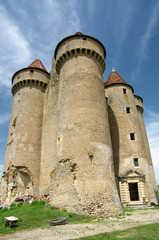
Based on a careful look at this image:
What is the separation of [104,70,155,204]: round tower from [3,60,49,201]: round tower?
24.3 ft

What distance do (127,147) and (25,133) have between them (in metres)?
9.84

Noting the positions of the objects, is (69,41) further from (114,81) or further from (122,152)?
(122,152)

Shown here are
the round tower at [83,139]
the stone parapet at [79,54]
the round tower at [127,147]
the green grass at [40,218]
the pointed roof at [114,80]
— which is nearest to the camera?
the green grass at [40,218]

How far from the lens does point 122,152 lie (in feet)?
55.2

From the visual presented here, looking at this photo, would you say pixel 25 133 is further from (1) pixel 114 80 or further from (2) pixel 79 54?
(1) pixel 114 80

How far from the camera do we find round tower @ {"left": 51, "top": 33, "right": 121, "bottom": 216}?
9977 mm

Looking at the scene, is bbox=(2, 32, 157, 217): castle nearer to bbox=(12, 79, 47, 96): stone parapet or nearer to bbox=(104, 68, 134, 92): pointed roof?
bbox=(104, 68, 134, 92): pointed roof

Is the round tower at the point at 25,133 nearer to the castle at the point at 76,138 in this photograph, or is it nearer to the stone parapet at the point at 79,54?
the castle at the point at 76,138

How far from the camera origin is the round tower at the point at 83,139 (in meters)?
9.98

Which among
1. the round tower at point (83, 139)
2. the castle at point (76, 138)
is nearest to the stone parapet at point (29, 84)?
the castle at point (76, 138)

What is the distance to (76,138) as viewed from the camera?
1134 cm

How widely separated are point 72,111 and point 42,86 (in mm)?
7919

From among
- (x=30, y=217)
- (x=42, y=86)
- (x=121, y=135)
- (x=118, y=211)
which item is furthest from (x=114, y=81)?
(x=30, y=217)

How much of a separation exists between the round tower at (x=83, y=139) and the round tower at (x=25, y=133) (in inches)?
170
